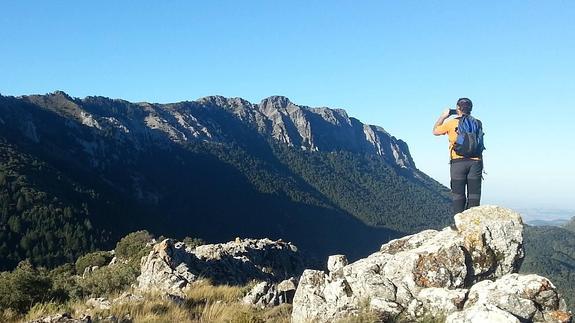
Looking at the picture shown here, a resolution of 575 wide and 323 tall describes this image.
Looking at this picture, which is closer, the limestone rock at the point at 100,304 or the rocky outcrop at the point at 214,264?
the limestone rock at the point at 100,304

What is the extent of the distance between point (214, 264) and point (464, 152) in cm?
1684

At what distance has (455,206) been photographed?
34.3ft

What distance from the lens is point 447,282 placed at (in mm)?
8094

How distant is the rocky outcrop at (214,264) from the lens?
58.3ft

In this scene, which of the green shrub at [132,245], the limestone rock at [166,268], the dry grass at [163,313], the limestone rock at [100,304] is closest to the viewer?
the dry grass at [163,313]

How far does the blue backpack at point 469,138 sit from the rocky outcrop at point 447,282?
1291 millimetres

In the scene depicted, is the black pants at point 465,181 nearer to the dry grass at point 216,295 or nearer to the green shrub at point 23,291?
the dry grass at point 216,295

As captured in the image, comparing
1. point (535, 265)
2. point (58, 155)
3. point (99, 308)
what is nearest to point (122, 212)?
point (58, 155)

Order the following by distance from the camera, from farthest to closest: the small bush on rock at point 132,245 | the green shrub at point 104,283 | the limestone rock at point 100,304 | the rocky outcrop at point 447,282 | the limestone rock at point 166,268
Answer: the small bush on rock at point 132,245 → the limestone rock at point 166,268 → the green shrub at point 104,283 → the limestone rock at point 100,304 → the rocky outcrop at point 447,282

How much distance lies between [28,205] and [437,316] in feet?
317

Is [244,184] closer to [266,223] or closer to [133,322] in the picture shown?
[266,223]

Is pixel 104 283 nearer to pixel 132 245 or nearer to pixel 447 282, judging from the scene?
pixel 447 282

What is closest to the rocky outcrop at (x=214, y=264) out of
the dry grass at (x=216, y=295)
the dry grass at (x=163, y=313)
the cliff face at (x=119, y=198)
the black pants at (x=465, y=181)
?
the dry grass at (x=216, y=295)

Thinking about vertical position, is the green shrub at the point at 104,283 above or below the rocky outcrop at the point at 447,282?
below
